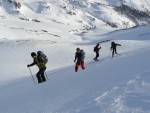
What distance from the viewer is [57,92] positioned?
15180mm

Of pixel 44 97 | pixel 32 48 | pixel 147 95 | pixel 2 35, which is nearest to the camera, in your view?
pixel 147 95

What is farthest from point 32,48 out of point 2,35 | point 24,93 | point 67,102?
point 2,35

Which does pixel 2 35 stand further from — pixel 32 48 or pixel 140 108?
pixel 140 108

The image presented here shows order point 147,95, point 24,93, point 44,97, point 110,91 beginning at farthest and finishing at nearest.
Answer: point 24,93 → point 44,97 → point 110,91 → point 147,95

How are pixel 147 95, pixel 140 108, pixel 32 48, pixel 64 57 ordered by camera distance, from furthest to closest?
1. pixel 32 48
2. pixel 64 57
3. pixel 147 95
4. pixel 140 108

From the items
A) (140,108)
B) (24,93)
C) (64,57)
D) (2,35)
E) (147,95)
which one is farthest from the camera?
(2,35)

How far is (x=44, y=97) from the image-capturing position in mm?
14758

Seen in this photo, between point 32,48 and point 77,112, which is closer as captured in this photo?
point 77,112

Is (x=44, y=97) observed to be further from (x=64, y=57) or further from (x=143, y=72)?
(x=64, y=57)

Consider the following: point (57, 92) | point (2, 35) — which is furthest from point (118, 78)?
point (2, 35)

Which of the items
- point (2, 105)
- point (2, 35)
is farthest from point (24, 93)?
point (2, 35)

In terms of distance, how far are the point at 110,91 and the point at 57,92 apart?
9.57 feet

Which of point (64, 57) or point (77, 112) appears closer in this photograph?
point (77, 112)

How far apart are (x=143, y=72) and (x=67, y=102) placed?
12.3ft
